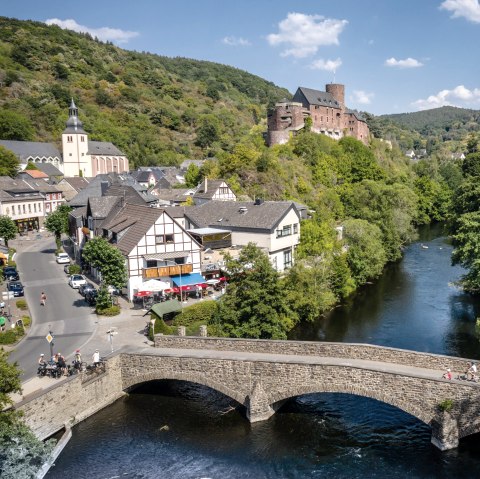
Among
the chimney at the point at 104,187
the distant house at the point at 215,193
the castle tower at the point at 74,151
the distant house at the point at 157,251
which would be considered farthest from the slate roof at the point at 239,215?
the castle tower at the point at 74,151

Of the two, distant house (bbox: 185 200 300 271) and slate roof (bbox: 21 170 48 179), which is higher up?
slate roof (bbox: 21 170 48 179)

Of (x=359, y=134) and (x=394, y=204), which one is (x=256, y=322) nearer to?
(x=394, y=204)

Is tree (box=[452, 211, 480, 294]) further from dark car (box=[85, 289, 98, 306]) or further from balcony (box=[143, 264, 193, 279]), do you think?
dark car (box=[85, 289, 98, 306])

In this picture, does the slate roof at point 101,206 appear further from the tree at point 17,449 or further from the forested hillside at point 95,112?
the forested hillside at point 95,112

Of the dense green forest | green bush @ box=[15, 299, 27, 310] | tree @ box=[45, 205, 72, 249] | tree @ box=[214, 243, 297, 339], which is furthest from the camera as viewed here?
tree @ box=[45, 205, 72, 249]

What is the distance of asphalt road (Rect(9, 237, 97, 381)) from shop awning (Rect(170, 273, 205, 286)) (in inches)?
315

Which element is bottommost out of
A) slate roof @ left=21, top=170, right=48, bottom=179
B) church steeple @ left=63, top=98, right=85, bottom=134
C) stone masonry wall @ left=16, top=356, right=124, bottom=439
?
stone masonry wall @ left=16, top=356, right=124, bottom=439

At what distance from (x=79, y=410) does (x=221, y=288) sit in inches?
875

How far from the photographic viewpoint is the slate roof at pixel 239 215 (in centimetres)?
5419

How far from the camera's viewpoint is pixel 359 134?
4402 inches

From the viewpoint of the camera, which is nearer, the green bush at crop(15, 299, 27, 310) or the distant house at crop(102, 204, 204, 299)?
the green bush at crop(15, 299, 27, 310)

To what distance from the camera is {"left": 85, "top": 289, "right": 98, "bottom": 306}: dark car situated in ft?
145

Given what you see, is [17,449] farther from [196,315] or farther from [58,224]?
[58,224]

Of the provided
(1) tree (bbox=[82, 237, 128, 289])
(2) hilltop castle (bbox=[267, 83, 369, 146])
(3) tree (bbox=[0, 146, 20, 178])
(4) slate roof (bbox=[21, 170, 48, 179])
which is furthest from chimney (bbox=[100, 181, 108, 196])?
(4) slate roof (bbox=[21, 170, 48, 179])
